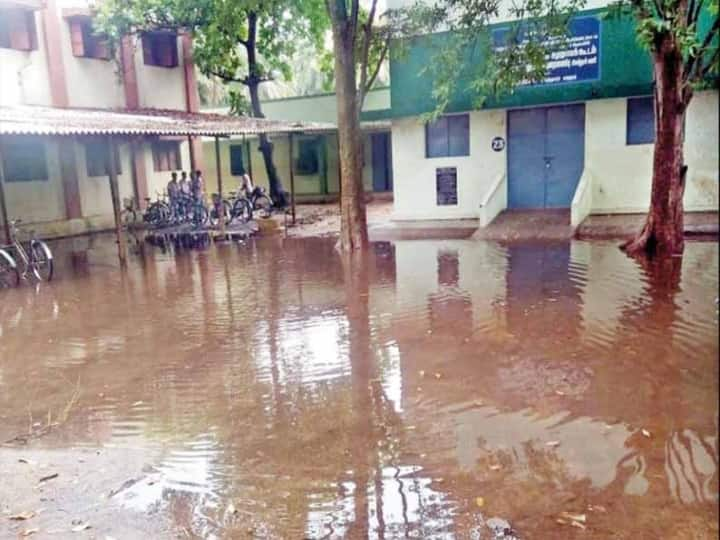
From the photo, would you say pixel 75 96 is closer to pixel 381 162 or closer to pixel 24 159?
pixel 24 159

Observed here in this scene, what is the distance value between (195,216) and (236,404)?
40.1 feet

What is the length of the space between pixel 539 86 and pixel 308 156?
42.0ft

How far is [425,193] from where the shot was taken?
50.1 ft

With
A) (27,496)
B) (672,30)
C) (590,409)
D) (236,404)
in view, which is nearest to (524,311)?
(590,409)

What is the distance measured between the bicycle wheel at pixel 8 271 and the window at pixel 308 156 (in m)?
15.3

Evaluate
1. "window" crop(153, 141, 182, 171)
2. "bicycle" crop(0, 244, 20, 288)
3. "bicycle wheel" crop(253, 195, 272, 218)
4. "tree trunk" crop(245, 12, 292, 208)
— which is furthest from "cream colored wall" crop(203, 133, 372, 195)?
"bicycle" crop(0, 244, 20, 288)

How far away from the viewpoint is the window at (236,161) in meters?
25.6

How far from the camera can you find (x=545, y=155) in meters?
14.2

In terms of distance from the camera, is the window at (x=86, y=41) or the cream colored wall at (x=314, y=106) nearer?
the window at (x=86, y=41)

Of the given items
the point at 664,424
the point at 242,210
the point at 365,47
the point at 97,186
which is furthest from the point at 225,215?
the point at 664,424

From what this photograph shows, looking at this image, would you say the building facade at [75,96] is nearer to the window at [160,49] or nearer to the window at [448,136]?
the window at [160,49]

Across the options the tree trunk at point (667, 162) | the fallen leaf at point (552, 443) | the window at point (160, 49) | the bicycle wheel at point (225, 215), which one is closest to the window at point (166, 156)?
the window at point (160, 49)

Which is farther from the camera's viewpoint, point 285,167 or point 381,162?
point 285,167

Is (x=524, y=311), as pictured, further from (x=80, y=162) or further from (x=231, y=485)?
(x=80, y=162)
